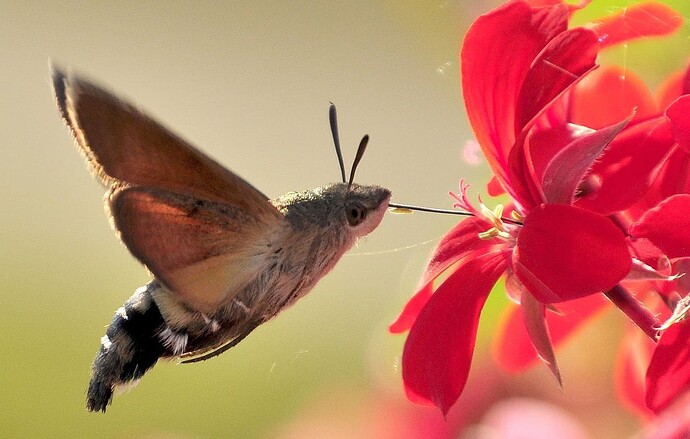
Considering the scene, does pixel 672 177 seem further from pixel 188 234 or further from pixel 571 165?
pixel 188 234

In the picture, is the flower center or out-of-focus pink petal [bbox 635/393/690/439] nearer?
out-of-focus pink petal [bbox 635/393/690/439]

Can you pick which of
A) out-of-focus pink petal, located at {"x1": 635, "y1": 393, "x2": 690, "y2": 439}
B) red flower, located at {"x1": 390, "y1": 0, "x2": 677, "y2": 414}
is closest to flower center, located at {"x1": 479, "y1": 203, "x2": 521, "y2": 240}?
red flower, located at {"x1": 390, "y1": 0, "x2": 677, "y2": 414}

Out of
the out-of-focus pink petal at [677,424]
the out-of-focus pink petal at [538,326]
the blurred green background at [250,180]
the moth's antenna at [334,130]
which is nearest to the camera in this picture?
the out-of-focus pink petal at [677,424]

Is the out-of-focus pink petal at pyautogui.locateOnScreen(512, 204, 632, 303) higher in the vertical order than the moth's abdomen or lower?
higher

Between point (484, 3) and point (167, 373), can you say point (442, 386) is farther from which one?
point (167, 373)

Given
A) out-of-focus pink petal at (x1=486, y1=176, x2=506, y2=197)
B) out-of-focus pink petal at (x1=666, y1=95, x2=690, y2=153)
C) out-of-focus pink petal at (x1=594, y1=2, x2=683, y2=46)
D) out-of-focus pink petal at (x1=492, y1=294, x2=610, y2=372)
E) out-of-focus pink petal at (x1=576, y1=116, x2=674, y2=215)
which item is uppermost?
out-of-focus pink petal at (x1=594, y1=2, x2=683, y2=46)

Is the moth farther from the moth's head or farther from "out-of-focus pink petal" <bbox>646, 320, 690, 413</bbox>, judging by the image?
"out-of-focus pink petal" <bbox>646, 320, 690, 413</bbox>

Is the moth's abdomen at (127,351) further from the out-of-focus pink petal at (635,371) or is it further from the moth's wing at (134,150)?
the out-of-focus pink petal at (635,371)

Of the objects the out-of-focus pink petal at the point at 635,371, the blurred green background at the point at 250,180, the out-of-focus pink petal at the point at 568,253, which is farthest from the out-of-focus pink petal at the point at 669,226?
the blurred green background at the point at 250,180
